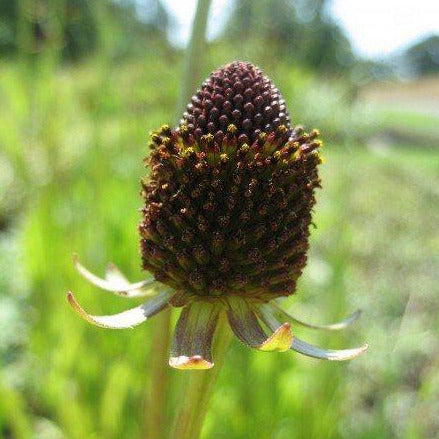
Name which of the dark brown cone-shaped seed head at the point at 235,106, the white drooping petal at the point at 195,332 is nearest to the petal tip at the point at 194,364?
the white drooping petal at the point at 195,332

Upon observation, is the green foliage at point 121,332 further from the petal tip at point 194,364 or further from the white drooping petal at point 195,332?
the petal tip at point 194,364

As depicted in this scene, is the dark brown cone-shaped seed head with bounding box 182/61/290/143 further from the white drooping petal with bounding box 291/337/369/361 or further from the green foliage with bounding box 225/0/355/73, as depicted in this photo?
the green foliage with bounding box 225/0/355/73

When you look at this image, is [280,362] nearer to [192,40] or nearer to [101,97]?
[101,97]

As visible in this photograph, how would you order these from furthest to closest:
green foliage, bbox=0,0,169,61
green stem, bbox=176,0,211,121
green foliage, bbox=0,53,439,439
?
green foliage, bbox=0,0,169,61 < green foliage, bbox=0,53,439,439 < green stem, bbox=176,0,211,121

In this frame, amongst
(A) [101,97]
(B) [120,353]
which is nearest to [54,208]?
(A) [101,97]

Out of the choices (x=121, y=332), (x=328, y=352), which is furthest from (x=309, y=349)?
(x=121, y=332)

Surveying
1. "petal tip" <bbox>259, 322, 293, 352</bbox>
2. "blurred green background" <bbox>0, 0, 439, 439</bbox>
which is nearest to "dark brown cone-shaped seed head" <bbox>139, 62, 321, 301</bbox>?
"petal tip" <bbox>259, 322, 293, 352</bbox>

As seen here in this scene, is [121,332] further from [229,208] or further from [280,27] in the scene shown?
[280,27]
